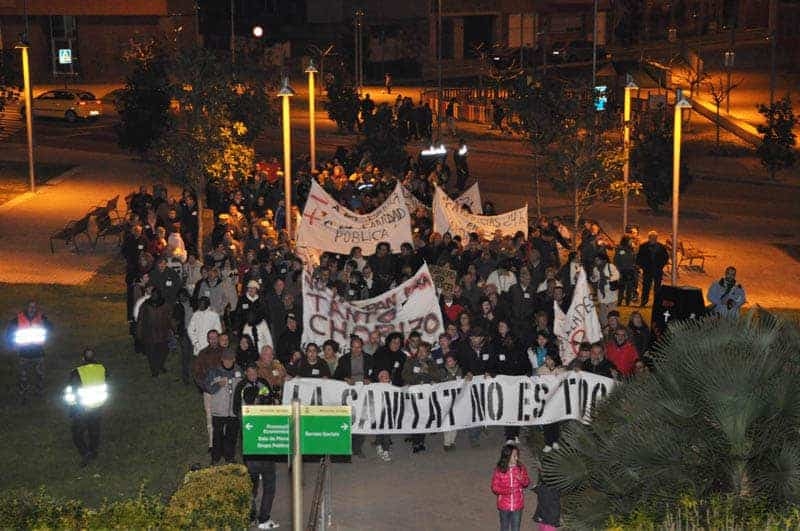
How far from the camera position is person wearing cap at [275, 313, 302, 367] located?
19.2 m

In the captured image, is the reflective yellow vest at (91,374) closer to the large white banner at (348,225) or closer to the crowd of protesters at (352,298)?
the crowd of protesters at (352,298)

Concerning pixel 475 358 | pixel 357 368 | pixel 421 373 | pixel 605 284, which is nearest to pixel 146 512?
pixel 421 373

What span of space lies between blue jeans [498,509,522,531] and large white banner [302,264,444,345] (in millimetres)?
5442

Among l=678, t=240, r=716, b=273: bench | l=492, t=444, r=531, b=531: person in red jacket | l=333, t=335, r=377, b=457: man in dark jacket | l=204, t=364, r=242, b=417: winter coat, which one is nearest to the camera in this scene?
l=492, t=444, r=531, b=531: person in red jacket

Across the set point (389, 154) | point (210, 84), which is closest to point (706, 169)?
point (389, 154)

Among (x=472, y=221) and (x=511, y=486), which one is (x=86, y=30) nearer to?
(x=472, y=221)

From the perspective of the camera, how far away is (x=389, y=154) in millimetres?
38844

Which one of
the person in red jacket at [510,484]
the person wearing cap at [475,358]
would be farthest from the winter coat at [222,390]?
the person in red jacket at [510,484]

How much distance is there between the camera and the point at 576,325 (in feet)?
61.3

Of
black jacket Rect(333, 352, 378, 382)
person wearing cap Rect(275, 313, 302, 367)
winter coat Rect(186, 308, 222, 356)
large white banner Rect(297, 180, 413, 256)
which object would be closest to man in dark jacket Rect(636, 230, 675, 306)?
large white banner Rect(297, 180, 413, 256)

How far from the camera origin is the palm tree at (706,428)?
7953mm

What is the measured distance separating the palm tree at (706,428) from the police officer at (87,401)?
9.41m

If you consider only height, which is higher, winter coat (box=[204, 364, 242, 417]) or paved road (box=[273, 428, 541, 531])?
winter coat (box=[204, 364, 242, 417])

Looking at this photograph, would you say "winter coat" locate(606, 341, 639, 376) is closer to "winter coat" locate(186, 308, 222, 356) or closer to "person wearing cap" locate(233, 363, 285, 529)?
"person wearing cap" locate(233, 363, 285, 529)
